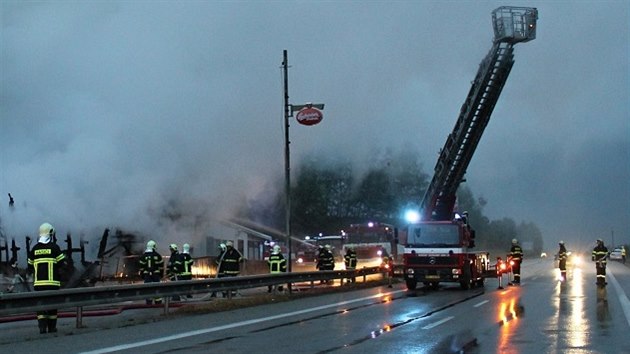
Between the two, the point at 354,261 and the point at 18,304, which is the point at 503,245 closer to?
the point at 354,261

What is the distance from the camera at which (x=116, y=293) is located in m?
13.0

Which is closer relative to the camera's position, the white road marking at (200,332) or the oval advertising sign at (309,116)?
the white road marking at (200,332)

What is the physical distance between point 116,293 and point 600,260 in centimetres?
1604

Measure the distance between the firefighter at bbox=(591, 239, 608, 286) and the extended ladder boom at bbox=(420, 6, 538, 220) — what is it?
5283 millimetres

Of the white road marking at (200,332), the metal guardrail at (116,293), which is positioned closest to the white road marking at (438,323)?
the white road marking at (200,332)

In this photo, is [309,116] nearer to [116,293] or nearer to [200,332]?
[116,293]

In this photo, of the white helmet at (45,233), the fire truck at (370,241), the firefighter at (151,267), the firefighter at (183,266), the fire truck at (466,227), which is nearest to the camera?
the white helmet at (45,233)

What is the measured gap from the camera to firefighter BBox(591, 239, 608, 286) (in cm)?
2242

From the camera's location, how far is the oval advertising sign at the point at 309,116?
2200 centimetres

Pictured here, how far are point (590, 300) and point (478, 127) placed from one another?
330 inches

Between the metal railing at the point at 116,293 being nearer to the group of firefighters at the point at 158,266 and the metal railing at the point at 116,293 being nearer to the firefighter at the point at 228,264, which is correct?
the firefighter at the point at 228,264

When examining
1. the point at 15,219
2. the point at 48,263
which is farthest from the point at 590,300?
the point at 15,219

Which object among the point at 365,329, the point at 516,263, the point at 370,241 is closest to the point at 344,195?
the point at 370,241

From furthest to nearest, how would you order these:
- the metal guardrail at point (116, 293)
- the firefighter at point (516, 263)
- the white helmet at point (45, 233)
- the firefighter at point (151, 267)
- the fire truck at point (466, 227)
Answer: the firefighter at point (516, 263)
the fire truck at point (466, 227)
the firefighter at point (151, 267)
the white helmet at point (45, 233)
the metal guardrail at point (116, 293)
